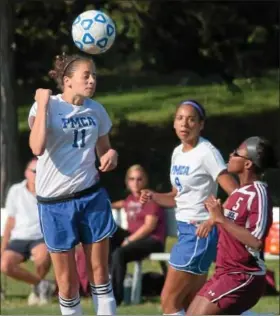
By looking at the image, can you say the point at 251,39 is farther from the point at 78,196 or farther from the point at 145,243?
the point at 78,196

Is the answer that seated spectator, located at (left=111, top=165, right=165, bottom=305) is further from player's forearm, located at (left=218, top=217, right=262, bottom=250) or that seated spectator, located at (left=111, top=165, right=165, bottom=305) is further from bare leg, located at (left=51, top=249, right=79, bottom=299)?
player's forearm, located at (left=218, top=217, right=262, bottom=250)

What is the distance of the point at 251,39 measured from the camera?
21.3 meters

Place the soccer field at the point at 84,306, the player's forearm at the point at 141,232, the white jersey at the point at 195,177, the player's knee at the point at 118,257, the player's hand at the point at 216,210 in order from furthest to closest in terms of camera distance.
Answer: the player's forearm at the point at 141,232 < the player's knee at the point at 118,257 < the soccer field at the point at 84,306 < the white jersey at the point at 195,177 < the player's hand at the point at 216,210

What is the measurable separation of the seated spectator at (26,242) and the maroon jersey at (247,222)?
4.66m

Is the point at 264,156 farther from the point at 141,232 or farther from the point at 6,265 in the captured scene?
the point at 6,265

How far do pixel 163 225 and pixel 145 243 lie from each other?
294 millimetres

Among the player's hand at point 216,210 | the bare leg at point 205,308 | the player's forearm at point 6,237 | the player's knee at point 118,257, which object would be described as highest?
the player's hand at point 216,210

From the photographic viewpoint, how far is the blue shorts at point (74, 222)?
22.9ft

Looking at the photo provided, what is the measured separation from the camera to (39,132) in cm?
677

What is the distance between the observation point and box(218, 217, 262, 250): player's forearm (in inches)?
273

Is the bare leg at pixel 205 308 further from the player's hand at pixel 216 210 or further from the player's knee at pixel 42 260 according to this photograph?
the player's knee at pixel 42 260

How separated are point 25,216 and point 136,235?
4.08 feet

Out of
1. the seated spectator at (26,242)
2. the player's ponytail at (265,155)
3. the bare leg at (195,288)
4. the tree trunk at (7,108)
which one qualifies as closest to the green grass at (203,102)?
the tree trunk at (7,108)

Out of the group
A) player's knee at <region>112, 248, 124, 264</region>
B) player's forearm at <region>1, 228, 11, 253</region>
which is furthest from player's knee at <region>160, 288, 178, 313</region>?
player's forearm at <region>1, 228, 11, 253</region>
